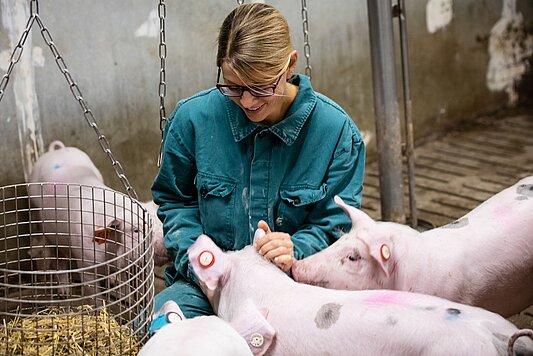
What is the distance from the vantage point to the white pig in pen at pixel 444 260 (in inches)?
142

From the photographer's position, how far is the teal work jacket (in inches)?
140

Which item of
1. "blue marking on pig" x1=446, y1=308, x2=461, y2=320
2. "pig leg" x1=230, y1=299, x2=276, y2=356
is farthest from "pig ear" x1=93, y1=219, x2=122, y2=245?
"blue marking on pig" x1=446, y1=308, x2=461, y2=320

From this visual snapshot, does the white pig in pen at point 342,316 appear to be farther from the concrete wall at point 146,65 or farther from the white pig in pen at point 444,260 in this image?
the concrete wall at point 146,65

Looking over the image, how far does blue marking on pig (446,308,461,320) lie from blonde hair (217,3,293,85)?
A: 0.95 m

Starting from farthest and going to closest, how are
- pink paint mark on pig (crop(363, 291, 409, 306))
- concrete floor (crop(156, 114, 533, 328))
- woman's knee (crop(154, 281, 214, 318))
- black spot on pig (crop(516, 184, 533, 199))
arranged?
concrete floor (crop(156, 114, 533, 328)), black spot on pig (crop(516, 184, 533, 199)), woman's knee (crop(154, 281, 214, 318)), pink paint mark on pig (crop(363, 291, 409, 306))

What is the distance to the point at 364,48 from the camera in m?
6.49

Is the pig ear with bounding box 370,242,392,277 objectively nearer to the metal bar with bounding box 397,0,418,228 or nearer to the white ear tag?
the white ear tag

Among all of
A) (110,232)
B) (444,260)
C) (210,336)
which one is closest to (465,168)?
(444,260)

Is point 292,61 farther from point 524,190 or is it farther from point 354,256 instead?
point 524,190

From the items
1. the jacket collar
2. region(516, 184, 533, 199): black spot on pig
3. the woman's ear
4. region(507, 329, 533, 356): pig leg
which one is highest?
the woman's ear

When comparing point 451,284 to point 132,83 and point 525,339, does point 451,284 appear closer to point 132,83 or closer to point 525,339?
point 525,339

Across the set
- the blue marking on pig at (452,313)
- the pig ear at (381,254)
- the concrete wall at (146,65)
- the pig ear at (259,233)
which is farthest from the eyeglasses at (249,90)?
the concrete wall at (146,65)

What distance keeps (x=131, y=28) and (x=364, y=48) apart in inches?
69.5

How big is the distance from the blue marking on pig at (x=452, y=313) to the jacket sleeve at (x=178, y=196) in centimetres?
100
